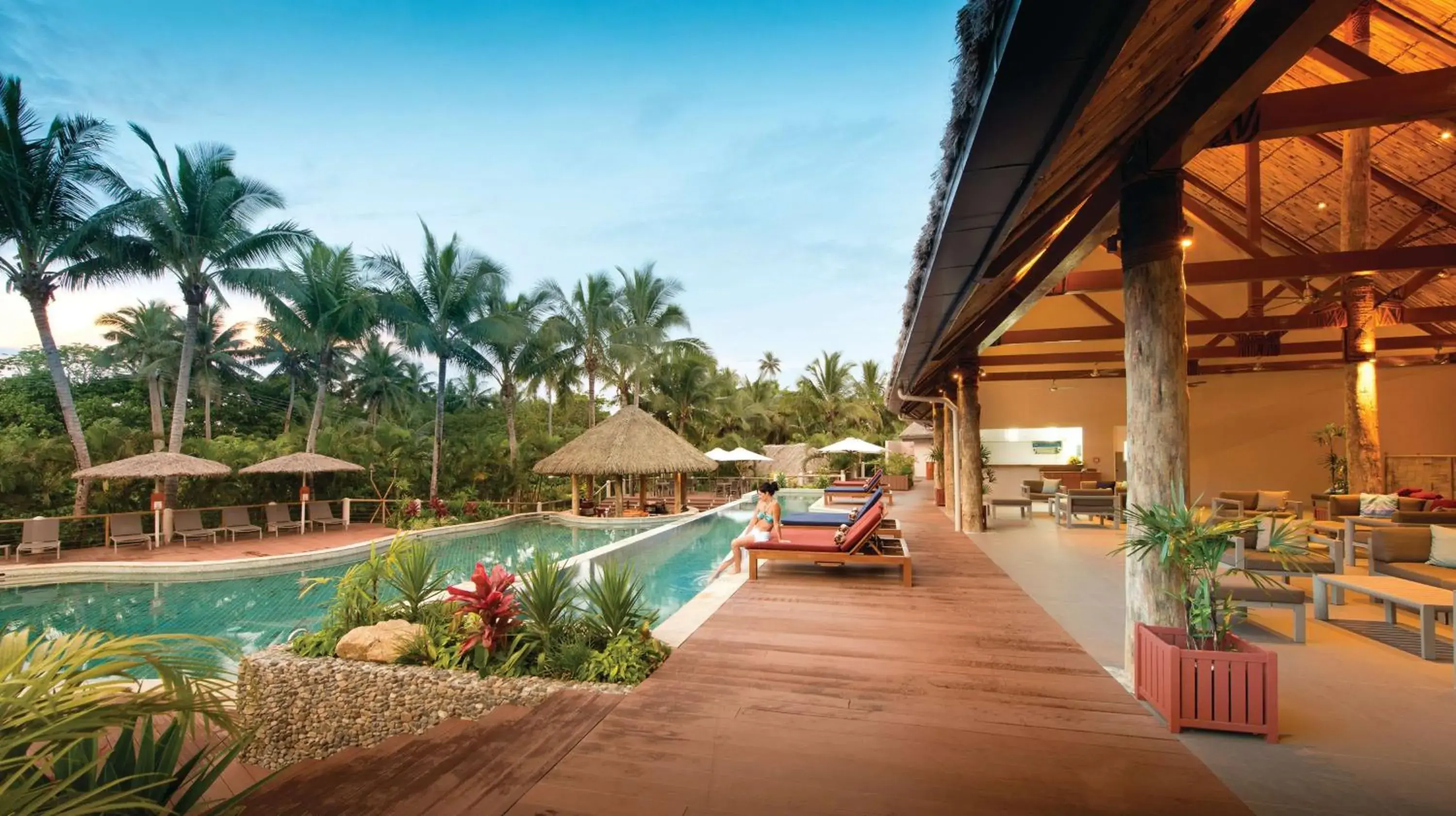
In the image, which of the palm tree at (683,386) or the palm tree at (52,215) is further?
the palm tree at (683,386)

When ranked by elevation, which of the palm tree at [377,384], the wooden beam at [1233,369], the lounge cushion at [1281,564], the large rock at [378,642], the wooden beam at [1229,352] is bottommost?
the large rock at [378,642]

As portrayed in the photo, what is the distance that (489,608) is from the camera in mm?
4238

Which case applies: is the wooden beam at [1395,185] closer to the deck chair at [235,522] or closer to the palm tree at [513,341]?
the palm tree at [513,341]

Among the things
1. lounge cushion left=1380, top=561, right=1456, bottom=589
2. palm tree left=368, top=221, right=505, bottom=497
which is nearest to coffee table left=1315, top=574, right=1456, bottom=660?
lounge cushion left=1380, top=561, right=1456, bottom=589

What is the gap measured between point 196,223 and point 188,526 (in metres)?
6.69

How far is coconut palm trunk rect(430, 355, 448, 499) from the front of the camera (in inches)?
666

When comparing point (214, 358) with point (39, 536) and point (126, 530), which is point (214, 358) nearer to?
point (126, 530)

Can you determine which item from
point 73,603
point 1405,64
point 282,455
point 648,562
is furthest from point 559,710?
point 282,455

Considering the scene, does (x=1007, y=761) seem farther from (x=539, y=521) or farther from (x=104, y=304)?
(x=104, y=304)

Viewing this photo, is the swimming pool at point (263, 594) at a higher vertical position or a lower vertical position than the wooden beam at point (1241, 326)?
lower

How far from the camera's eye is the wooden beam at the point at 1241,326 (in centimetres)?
911

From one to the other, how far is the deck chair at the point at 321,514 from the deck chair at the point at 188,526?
2.07 m

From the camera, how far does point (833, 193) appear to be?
37.3m

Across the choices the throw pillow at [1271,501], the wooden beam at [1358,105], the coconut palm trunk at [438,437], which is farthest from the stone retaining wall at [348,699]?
the coconut palm trunk at [438,437]
